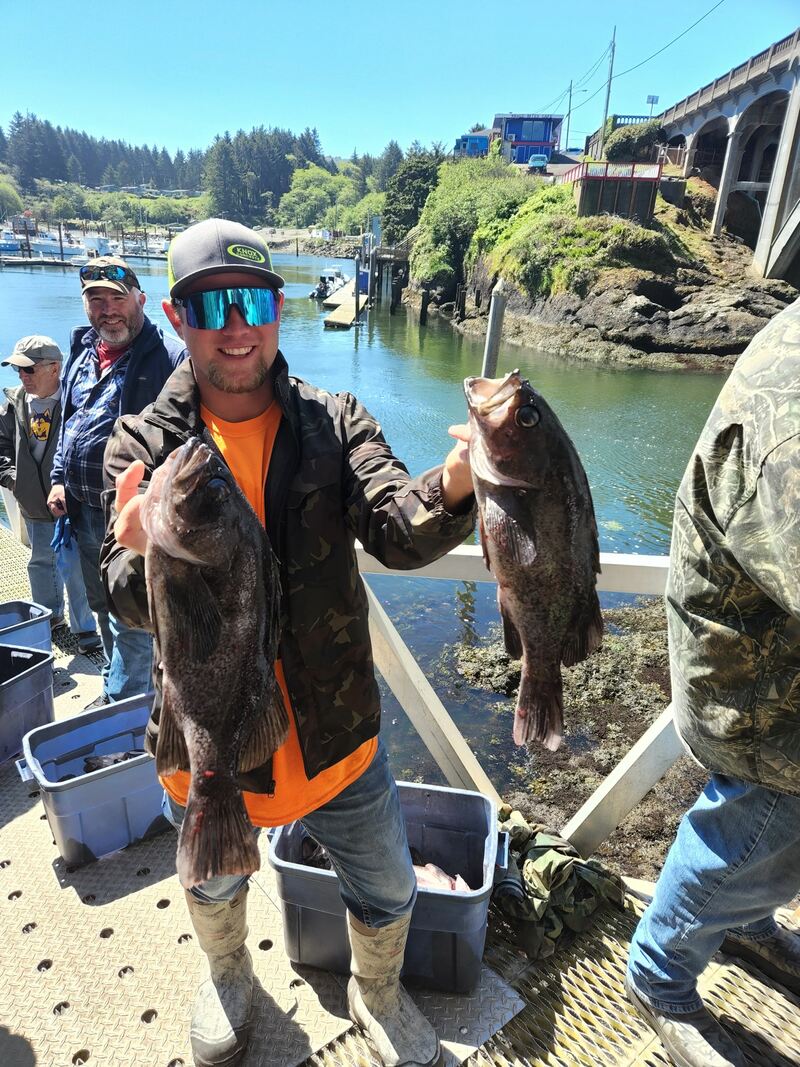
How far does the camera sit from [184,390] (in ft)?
6.29

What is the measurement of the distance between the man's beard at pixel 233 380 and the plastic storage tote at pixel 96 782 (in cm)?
191

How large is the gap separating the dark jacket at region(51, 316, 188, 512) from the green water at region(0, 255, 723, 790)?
4539 millimetres

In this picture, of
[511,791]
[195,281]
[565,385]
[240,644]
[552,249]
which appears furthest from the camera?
[552,249]

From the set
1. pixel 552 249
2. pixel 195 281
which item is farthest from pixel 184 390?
pixel 552 249

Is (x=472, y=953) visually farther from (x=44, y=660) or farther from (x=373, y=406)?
(x=373, y=406)

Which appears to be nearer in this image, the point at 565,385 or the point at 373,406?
the point at 373,406

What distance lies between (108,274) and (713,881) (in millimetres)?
4435

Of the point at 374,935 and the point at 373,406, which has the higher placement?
the point at 374,935

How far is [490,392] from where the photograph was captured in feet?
5.21

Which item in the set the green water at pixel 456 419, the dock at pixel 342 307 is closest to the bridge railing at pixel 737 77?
the green water at pixel 456 419

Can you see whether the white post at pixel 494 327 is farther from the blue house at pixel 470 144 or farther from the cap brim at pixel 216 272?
the blue house at pixel 470 144

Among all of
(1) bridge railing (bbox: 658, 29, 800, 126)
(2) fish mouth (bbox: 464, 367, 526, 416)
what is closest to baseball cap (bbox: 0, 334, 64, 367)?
(2) fish mouth (bbox: 464, 367, 526, 416)

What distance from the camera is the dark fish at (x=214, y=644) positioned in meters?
1.54

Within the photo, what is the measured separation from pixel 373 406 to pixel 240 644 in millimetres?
21774
